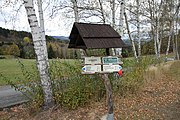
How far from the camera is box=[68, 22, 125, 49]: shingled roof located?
3665 mm

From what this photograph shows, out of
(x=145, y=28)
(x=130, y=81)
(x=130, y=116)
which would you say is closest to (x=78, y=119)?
(x=130, y=116)

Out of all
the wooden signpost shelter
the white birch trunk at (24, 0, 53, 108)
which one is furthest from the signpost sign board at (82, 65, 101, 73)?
the white birch trunk at (24, 0, 53, 108)

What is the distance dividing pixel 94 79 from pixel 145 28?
12505mm

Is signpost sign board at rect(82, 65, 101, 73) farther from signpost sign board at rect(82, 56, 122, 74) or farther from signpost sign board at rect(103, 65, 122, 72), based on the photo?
signpost sign board at rect(103, 65, 122, 72)

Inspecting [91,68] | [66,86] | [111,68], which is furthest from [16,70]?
[111,68]

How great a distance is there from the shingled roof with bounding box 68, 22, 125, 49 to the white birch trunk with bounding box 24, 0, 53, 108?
3.17 feet

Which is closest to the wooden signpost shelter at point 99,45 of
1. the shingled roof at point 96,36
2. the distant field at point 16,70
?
the shingled roof at point 96,36

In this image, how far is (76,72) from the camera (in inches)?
198

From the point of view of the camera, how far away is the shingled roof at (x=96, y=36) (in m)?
3.67

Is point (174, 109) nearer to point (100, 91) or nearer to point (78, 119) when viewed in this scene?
point (100, 91)

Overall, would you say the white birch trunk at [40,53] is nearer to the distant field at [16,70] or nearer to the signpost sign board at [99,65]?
the distant field at [16,70]

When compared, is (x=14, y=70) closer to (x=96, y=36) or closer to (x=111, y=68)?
(x=96, y=36)

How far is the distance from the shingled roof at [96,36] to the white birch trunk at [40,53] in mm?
967

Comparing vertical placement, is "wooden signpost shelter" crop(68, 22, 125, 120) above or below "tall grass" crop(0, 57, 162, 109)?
above
